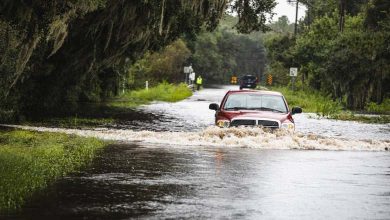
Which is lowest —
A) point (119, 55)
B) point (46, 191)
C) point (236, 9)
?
point (46, 191)

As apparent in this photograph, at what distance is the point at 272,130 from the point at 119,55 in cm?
1441

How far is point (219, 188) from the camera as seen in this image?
10.3m

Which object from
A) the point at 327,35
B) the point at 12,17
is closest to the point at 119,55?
the point at 12,17

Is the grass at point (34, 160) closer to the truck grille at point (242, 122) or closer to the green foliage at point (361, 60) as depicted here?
the truck grille at point (242, 122)

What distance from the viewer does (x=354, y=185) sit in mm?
11008

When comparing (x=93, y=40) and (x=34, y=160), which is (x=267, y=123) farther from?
(x=93, y=40)

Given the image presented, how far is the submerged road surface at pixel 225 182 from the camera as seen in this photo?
841cm

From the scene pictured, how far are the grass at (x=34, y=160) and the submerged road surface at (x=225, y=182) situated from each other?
0.27 m

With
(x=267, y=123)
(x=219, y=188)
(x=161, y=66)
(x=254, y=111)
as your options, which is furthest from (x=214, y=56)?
(x=219, y=188)

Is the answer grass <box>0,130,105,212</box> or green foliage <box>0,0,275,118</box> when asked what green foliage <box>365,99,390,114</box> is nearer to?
green foliage <box>0,0,275,118</box>

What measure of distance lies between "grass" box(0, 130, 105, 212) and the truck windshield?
13.1 ft

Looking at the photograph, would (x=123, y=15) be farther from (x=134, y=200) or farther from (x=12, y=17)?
(x=134, y=200)

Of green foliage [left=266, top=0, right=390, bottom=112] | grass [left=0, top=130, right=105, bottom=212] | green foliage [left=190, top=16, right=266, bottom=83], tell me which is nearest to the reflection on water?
grass [left=0, top=130, right=105, bottom=212]

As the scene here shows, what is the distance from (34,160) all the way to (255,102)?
817cm
